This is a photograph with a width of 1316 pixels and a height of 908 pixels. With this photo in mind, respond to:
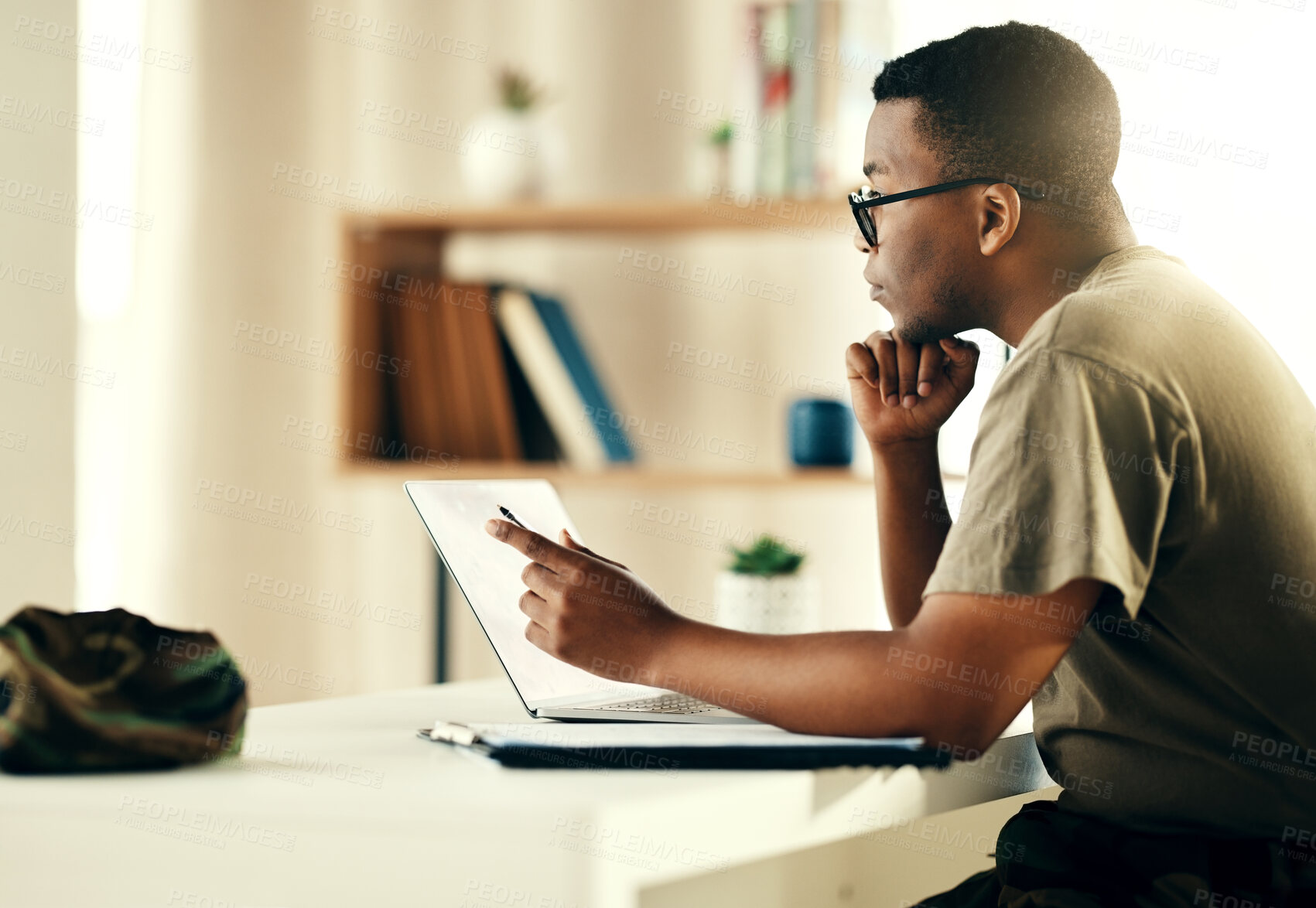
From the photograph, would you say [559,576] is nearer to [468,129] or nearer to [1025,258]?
[1025,258]

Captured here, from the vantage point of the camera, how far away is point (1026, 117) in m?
1.01

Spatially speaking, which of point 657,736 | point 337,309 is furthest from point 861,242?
point 337,309

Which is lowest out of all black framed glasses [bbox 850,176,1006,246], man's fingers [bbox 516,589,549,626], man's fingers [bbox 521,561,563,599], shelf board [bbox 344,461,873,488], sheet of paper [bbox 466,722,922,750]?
sheet of paper [bbox 466,722,922,750]

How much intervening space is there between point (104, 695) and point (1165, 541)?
71 centimetres

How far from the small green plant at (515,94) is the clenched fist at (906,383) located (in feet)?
3.60

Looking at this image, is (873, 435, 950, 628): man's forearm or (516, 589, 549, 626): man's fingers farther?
(873, 435, 950, 628): man's forearm

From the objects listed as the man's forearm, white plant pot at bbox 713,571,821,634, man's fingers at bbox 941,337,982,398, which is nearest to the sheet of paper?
the man's forearm

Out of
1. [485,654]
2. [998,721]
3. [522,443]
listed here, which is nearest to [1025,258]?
[998,721]

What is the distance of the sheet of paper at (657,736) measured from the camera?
772 millimetres

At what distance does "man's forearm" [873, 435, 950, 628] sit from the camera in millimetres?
1221

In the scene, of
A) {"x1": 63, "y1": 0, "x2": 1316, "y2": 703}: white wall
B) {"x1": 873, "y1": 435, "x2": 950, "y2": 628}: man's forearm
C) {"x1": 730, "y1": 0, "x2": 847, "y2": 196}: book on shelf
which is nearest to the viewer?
{"x1": 873, "y1": 435, "x2": 950, "y2": 628}: man's forearm

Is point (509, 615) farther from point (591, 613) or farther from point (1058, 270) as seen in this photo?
point (1058, 270)

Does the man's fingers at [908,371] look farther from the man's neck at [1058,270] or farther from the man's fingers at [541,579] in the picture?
the man's fingers at [541,579]

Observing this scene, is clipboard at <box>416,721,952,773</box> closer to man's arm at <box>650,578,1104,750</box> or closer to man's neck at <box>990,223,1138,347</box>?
man's arm at <box>650,578,1104,750</box>
